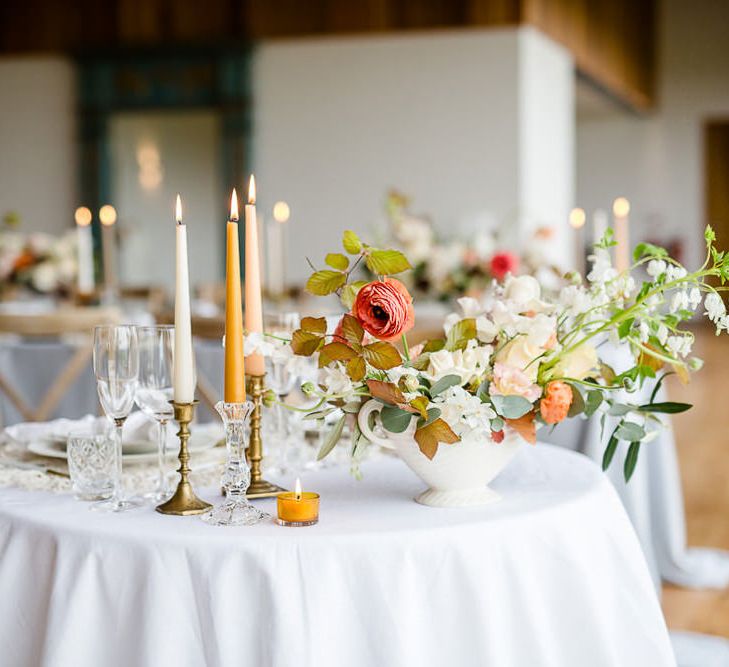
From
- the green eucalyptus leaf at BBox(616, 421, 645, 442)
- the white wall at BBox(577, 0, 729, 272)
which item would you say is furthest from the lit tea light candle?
the white wall at BBox(577, 0, 729, 272)

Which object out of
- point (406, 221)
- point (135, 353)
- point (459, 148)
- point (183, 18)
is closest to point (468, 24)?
point (459, 148)

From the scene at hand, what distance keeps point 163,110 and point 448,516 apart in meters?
7.90

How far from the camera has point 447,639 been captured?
1500 millimetres

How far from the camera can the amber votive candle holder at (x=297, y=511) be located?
1536 millimetres

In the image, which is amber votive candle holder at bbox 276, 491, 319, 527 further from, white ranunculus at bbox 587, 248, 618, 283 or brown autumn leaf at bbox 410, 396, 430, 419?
white ranunculus at bbox 587, 248, 618, 283

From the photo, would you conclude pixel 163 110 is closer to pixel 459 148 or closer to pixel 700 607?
pixel 459 148

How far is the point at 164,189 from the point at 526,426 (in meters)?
8.00

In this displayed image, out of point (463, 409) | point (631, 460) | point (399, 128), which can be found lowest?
point (631, 460)

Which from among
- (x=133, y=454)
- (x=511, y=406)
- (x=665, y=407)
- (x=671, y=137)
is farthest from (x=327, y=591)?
(x=671, y=137)

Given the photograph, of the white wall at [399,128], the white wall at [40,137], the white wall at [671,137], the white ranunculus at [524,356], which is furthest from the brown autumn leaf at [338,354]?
the white wall at [671,137]

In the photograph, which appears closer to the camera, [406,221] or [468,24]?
[406,221]

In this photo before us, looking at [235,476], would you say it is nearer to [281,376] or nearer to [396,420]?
[396,420]

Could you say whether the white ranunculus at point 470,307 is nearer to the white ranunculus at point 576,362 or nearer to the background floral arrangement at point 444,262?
the white ranunculus at point 576,362

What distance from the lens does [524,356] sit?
159 centimetres
